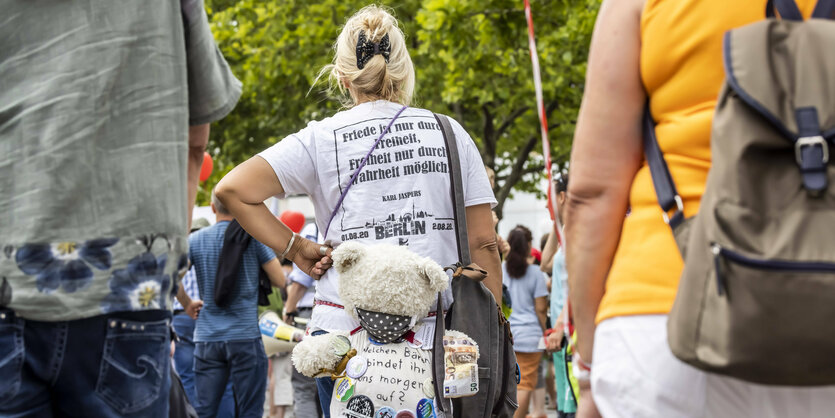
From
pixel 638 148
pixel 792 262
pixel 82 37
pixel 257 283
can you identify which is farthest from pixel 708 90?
pixel 257 283

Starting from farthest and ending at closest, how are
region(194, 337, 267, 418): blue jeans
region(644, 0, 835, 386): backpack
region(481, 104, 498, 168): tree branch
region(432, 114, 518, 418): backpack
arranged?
1. region(481, 104, 498, 168): tree branch
2. region(194, 337, 267, 418): blue jeans
3. region(432, 114, 518, 418): backpack
4. region(644, 0, 835, 386): backpack

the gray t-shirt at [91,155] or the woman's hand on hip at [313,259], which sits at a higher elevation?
the gray t-shirt at [91,155]

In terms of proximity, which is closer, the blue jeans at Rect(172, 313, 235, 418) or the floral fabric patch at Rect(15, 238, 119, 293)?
the floral fabric patch at Rect(15, 238, 119, 293)

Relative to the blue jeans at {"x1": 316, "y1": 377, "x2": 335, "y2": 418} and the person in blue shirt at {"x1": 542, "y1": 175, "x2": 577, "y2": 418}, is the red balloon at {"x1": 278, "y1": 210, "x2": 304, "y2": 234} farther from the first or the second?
the blue jeans at {"x1": 316, "y1": 377, "x2": 335, "y2": 418}

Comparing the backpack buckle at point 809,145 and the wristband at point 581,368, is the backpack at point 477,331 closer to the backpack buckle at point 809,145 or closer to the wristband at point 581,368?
the wristband at point 581,368

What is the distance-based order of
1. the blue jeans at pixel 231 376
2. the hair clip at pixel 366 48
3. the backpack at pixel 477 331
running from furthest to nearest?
the blue jeans at pixel 231 376 → the hair clip at pixel 366 48 → the backpack at pixel 477 331

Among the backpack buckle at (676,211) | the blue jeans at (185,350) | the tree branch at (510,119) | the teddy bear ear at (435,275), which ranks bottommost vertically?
the blue jeans at (185,350)

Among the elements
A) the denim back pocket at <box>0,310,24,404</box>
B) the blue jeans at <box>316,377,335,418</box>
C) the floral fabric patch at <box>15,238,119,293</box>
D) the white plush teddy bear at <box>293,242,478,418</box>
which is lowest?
the blue jeans at <box>316,377,335,418</box>

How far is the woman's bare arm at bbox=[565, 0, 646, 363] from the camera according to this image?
190cm

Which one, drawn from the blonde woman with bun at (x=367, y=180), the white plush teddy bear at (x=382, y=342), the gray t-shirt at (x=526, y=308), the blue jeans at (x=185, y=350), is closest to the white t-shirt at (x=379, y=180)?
the blonde woman with bun at (x=367, y=180)

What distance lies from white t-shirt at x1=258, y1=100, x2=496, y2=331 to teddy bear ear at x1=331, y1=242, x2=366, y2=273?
141 mm

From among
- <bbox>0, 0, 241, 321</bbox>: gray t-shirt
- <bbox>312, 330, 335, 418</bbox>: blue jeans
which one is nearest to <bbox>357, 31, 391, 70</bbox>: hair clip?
<bbox>312, 330, 335, 418</bbox>: blue jeans

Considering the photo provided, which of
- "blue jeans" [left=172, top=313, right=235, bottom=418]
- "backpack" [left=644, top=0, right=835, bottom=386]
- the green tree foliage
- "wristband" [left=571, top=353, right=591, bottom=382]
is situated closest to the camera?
"backpack" [left=644, top=0, right=835, bottom=386]

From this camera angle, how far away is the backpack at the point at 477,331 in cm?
308
